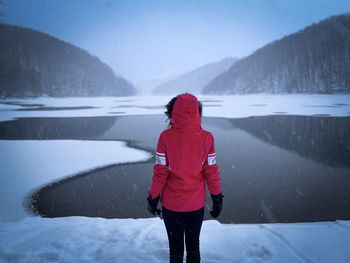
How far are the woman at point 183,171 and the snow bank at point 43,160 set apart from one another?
5126 mm

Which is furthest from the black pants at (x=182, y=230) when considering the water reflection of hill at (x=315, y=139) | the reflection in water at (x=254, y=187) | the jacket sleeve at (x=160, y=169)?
the water reflection of hill at (x=315, y=139)

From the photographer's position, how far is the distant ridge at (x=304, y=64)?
99000 millimetres

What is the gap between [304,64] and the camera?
371ft

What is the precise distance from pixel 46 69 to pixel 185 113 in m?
153

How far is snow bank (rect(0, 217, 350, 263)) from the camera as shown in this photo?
424 centimetres

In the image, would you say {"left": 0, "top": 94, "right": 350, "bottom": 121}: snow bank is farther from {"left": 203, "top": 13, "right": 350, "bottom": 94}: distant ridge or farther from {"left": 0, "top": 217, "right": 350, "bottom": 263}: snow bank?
{"left": 203, "top": 13, "right": 350, "bottom": 94}: distant ridge

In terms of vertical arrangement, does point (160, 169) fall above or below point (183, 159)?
below

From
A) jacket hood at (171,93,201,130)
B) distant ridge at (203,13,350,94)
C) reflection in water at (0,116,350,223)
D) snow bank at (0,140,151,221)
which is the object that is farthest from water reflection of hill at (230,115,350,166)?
distant ridge at (203,13,350,94)

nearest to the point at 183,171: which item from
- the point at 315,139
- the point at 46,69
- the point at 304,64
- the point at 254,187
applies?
the point at 254,187

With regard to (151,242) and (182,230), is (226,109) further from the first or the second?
(182,230)

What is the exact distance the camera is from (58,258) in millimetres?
4219

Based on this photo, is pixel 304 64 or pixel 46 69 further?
pixel 46 69

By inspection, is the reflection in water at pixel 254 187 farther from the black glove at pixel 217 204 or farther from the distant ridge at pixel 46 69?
the distant ridge at pixel 46 69

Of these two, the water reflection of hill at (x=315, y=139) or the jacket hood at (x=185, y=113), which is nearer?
the jacket hood at (x=185, y=113)
